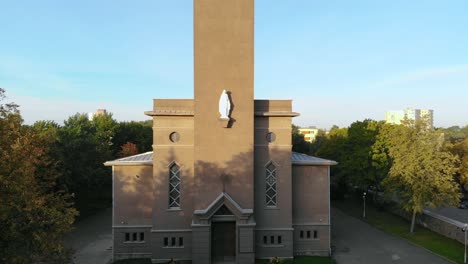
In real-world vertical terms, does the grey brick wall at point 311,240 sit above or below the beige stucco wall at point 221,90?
below

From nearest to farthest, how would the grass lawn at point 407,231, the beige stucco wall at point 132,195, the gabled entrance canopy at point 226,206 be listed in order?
1. the gabled entrance canopy at point 226,206
2. the beige stucco wall at point 132,195
3. the grass lawn at point 407,231

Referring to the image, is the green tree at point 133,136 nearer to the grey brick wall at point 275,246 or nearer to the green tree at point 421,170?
the grey brick wall at point 275,246

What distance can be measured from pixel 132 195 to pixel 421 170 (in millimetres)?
24703

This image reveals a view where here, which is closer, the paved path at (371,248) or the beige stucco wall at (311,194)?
the paved path at (371,248)

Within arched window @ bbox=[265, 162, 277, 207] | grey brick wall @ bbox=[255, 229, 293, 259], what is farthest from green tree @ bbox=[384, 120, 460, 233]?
arched window @ bbox=[265, 162, 277, 207]

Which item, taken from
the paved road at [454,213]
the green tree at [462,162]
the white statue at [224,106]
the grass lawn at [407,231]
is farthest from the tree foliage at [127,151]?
the green tree at [462,162]

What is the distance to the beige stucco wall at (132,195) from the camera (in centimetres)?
2467

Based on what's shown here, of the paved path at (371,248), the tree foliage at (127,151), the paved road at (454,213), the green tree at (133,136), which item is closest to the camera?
the paved path at (371,248)

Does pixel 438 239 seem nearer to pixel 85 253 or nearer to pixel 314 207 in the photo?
pixel 314 207

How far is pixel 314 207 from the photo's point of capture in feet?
84.0

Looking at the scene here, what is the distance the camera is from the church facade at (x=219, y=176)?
23.2m

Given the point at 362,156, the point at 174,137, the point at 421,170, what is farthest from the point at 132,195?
the point at 362,156

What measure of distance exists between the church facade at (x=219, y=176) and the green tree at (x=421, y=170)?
10.2m

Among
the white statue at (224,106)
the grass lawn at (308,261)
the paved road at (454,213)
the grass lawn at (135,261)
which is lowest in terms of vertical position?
the grass lawn at (135,261)
